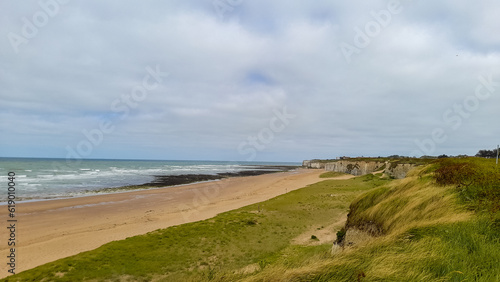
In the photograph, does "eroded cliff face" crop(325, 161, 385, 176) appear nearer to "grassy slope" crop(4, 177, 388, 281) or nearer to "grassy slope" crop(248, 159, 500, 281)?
"grassy slope" crop(4, 177, 388, 281)

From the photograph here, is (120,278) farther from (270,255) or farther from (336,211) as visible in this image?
(336,211)

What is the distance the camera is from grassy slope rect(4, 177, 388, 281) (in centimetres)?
1133

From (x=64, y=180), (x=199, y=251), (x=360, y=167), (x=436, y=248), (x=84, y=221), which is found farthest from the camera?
(x=360, y=167)

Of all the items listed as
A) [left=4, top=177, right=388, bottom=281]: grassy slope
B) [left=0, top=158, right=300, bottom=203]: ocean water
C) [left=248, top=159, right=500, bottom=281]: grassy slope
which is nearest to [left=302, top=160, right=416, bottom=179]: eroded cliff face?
[left=4, top=177, right=388, bottom=281]: grassy slope

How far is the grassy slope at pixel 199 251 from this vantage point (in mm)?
11328

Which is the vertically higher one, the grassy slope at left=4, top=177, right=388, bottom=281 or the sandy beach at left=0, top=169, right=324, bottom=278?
the grassy slope at left=4, top=177, right=388, bottom=281

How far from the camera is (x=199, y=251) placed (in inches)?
571

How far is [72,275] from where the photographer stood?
11148 mm

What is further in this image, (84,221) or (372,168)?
(372,168)

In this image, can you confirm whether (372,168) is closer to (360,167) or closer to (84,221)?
(360,167)

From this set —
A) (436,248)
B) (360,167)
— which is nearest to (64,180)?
(436,248)

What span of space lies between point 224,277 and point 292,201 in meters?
25.2

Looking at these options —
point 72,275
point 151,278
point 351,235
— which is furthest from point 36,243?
point 351,235

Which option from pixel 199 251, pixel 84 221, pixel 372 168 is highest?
pixel 372 168
